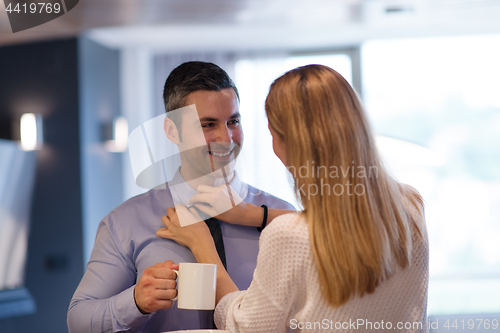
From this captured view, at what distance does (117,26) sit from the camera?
3.39m

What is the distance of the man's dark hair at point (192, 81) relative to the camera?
3.77ft

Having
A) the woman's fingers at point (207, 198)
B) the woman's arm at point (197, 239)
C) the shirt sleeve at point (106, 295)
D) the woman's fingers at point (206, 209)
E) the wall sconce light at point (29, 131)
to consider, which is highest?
the wall sconce light at point (29, 131)

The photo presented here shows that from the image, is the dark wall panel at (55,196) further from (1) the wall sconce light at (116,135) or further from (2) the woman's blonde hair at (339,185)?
(2) the woman's blonde hair at (339,185)

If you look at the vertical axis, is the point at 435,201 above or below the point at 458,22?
below

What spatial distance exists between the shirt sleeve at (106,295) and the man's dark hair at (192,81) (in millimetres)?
381

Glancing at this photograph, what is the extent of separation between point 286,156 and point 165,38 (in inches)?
135

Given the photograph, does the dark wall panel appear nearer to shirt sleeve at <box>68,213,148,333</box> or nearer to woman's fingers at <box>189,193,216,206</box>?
shirt sleeve at <box>68,213,148,333</box>

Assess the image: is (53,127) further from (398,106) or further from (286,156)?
(398,106)

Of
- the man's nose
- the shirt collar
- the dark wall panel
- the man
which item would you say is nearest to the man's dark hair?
the man

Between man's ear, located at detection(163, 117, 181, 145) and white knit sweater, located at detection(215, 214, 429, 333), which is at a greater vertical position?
man's ear, located at detection(163, 117, 181, 145)

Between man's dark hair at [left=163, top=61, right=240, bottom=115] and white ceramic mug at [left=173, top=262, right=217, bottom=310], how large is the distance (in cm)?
50

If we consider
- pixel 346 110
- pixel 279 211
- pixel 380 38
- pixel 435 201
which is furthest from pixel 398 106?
pixel 346 110

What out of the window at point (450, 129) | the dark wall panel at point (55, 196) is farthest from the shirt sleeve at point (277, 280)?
the window at point (450, 129)

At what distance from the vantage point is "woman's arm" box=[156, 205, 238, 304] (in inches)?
37.5
